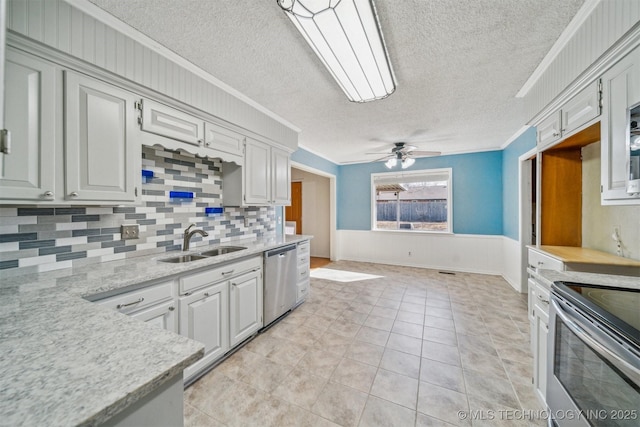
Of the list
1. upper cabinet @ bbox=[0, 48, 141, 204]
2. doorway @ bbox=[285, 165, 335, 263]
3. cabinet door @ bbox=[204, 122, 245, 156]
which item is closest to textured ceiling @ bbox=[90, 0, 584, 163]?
cabinet door @ bbox=[204, 122, 245, 156]

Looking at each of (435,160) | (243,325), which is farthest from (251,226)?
(435,160)

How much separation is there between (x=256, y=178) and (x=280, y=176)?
482mm

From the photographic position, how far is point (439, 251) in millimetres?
4988

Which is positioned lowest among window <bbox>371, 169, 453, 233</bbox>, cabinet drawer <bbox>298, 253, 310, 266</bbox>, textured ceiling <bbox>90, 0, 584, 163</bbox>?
cabinet drawer <bbox>298, 253, 310, 266</bbox>

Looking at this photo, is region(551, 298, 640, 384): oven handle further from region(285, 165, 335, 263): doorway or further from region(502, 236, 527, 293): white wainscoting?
region(285, 165, 335, 263): doorway

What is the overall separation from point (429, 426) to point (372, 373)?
1.68ft

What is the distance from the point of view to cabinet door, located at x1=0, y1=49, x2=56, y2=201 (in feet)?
3.87

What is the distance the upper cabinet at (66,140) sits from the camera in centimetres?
120

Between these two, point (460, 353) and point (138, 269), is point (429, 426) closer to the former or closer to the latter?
point (460, 353)

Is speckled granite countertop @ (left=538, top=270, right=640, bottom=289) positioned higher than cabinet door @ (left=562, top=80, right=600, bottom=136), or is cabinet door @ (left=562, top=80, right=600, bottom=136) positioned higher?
cabinet door @ (left=562, top=80, right=600, bottom=136)

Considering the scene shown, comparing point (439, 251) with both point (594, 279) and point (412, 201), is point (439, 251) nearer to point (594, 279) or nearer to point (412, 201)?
point (412, 201)

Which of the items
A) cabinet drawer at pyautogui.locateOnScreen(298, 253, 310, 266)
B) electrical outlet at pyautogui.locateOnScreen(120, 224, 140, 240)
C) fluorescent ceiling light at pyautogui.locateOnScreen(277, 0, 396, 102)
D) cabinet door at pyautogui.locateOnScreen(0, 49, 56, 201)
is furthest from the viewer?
cabinet drawer at pyautogui.locateOnScreen(298, 253, 310, 266)

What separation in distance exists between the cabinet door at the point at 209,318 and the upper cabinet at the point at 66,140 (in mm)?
852

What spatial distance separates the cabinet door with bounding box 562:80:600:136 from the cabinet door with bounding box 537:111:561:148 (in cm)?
9
